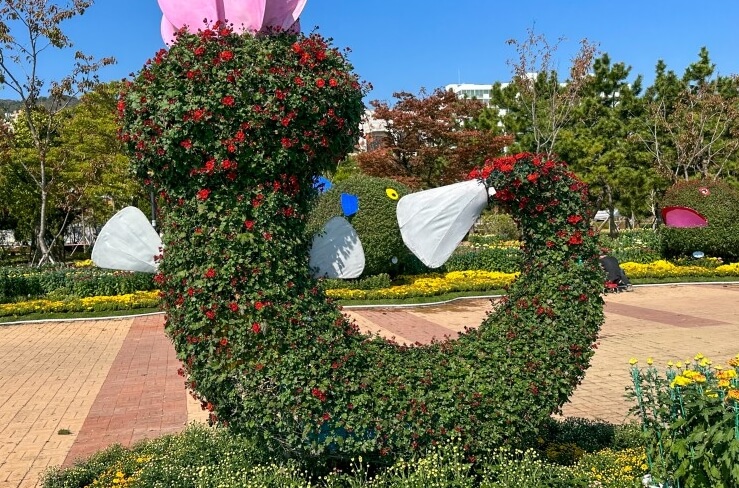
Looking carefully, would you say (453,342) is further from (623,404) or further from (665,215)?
(665,215)

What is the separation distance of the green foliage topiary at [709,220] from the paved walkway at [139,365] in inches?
128

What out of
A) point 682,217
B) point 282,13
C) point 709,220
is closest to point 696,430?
point 282,13

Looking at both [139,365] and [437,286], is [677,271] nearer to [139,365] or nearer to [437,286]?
[437,286]

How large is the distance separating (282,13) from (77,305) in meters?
10.8

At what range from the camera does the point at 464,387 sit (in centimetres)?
355

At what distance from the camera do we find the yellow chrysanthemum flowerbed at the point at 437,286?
13062 millimetres

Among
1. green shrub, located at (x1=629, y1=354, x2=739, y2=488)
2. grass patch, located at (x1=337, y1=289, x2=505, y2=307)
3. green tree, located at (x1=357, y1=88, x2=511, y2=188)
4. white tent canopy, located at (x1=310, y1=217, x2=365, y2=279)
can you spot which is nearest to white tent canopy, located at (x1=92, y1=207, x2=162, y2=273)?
white tent canopy, located at (x1=310, y1=217, x2=365, y2=279)

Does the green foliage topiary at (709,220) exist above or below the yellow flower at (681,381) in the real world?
above

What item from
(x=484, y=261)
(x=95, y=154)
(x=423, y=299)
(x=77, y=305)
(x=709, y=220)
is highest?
(x=95, y=154)

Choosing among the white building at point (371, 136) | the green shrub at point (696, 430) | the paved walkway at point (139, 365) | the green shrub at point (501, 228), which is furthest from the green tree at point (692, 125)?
the green shrub at point (696, 430)

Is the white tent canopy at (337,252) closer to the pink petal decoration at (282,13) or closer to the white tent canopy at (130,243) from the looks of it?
the white tent canopy at (130,243)

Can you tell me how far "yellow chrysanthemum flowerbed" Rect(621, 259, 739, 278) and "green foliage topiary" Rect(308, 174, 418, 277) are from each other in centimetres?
629

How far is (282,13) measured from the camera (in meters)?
3.46

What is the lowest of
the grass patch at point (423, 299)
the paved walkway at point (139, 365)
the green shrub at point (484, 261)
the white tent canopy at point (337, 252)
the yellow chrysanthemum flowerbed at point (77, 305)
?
the paved walkway at point (139, 365)
